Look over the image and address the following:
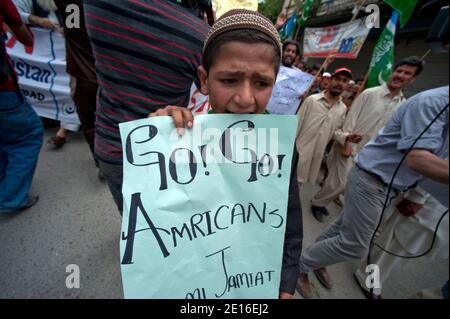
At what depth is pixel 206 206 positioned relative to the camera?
2.25 feet

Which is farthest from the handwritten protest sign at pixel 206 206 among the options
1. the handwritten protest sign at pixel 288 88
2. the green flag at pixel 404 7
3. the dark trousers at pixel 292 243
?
the green flag at pixel 404 7

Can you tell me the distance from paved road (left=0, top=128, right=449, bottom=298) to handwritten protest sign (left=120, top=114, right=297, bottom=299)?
98cm

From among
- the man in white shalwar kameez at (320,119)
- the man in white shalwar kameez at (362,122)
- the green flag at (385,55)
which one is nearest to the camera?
the man in white shalwar kameez at (362,122)

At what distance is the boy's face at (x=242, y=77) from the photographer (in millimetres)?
703

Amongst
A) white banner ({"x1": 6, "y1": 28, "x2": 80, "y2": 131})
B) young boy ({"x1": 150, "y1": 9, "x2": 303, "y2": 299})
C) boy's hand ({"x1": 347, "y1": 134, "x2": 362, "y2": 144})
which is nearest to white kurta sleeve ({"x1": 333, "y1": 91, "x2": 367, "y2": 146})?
boy's hand ({"x1": 347, "y1": 134, "x2": 362, "y2": 144})

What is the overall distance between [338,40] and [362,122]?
12.2 feet

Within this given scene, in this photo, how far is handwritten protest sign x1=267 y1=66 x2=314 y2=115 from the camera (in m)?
2.09

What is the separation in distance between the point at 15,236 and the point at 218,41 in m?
2.34

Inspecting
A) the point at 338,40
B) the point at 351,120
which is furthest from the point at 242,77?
the point at 338,40

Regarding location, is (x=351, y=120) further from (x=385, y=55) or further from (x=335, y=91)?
(x=385, y=55)

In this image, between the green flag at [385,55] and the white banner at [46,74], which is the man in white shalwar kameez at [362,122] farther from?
the white banner at [46,74]

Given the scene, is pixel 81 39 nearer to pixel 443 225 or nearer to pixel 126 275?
pixel 126 275

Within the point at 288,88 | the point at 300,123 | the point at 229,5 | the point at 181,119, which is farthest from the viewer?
the point at 300,123

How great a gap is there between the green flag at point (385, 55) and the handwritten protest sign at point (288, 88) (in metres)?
1.87
